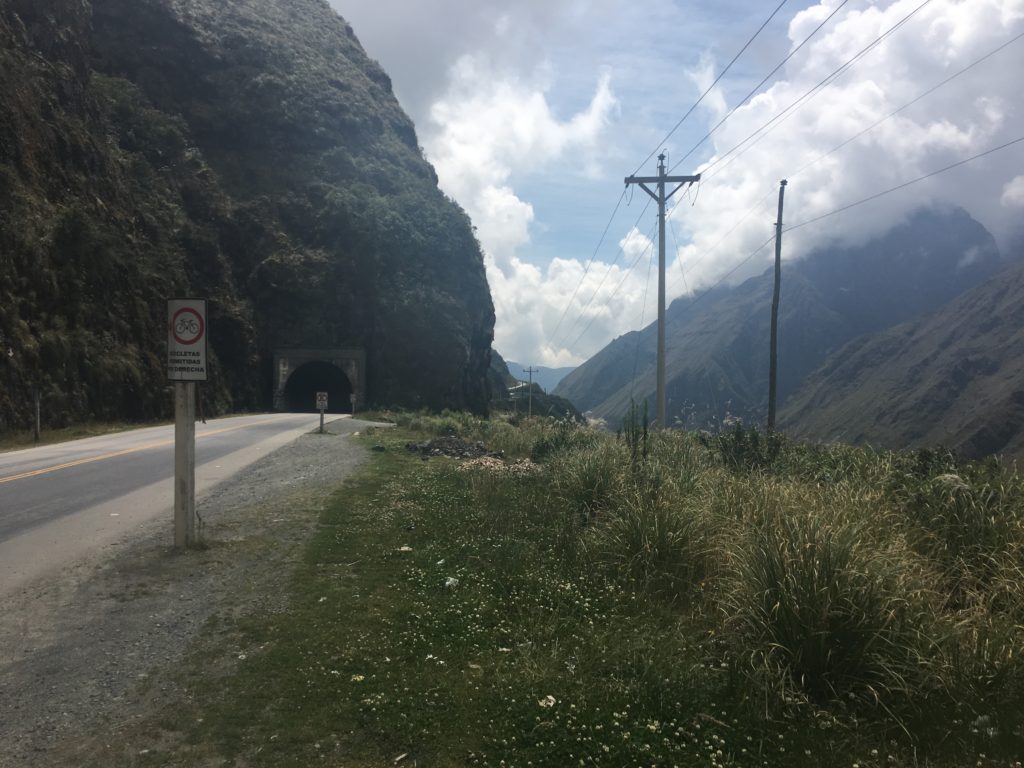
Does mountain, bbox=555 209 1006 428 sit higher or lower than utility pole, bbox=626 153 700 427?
higher

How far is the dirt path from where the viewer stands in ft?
13.4

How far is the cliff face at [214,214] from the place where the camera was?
101 ft

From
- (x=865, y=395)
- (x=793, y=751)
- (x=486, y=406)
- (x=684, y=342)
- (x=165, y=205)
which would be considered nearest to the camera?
(x=793, y=751)

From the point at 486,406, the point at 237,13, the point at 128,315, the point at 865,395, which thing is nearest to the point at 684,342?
the point at 865,395

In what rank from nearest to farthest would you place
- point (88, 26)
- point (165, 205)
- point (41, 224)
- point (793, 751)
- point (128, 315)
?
point (793, 751) < point (41, 224) < point (128, 315) < point (88, 26) < point (165, 205)

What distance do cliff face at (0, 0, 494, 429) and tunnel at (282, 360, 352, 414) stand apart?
2971 millimetres

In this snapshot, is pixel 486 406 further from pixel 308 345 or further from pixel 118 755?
pixel 118 755

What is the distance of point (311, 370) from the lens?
2462 inches

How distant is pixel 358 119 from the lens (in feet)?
236

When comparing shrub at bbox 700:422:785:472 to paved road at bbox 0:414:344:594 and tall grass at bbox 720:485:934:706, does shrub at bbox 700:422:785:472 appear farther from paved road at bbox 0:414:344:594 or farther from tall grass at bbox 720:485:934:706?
paved road at bbox 0:414:344:594

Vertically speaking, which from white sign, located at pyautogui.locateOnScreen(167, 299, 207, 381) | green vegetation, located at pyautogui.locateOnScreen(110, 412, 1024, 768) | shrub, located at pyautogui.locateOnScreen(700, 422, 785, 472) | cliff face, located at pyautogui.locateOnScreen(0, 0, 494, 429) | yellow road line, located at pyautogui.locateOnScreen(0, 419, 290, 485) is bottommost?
green vegetation, located at pyautogui.locateOnScreen(110, 412, 1024, 768)

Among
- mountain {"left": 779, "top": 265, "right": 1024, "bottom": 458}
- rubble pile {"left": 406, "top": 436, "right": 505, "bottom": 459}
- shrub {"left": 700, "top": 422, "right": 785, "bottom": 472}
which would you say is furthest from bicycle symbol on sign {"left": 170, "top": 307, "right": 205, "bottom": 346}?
mountain {"left": 779, "top": 265, "right": 1024, "bottom": 458}

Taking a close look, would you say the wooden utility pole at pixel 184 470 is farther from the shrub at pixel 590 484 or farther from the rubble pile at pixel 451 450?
the rubble pile at pixel 451 450

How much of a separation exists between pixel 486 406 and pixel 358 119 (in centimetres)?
3183
